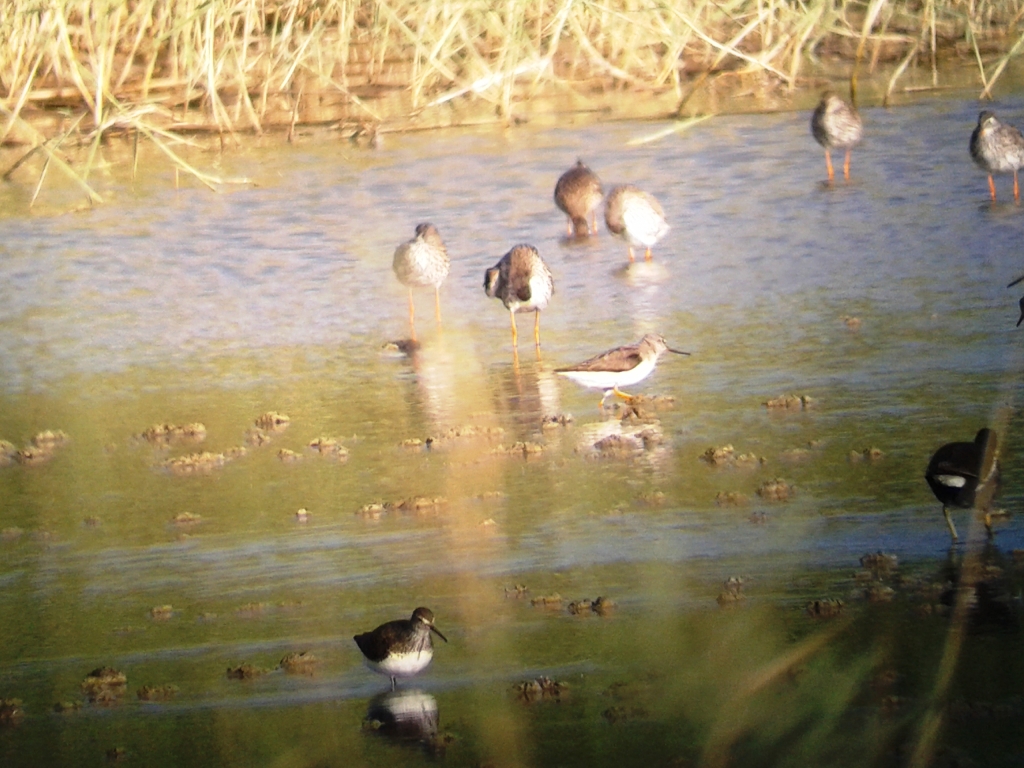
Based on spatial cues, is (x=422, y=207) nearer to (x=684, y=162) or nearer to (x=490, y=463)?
(x=684, y=162)

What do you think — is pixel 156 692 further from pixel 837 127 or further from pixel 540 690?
pixel 837 127

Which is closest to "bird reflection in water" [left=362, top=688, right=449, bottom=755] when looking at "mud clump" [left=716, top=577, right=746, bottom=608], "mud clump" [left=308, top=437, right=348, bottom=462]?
"mud clump" [left=716, top=577, right=746, bottom=608]

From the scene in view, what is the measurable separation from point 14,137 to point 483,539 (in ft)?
39.2

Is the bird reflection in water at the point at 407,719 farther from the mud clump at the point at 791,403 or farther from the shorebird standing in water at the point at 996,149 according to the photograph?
the shorebird standing in water at the point at 996,149

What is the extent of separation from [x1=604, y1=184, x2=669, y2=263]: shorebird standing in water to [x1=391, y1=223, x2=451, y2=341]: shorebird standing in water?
4.50ft

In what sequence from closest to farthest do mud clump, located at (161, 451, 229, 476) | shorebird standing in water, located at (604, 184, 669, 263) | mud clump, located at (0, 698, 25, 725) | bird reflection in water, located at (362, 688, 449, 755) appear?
bird reflection in water, located at (362, 688, 449, 755), mud clump, located at (0, 698, 25, 725), mud clump, located at (161, 451, 229, 476), shorebird standing in water, located at (604, 184, 669, 263)

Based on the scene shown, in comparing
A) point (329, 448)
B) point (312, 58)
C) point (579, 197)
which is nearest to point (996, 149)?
point (579, 197)

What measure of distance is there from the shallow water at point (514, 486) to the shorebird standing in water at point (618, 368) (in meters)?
0.17

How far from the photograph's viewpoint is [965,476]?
18.9 ft

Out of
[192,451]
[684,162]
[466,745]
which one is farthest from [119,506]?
[684,162]

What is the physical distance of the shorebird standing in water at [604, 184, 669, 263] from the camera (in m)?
11.2

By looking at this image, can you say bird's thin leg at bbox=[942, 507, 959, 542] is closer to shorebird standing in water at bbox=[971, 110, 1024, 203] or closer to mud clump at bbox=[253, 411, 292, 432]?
mud clump at bbox=[253, 411, 292, 432]

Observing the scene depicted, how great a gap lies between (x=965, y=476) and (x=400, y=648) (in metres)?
2.06

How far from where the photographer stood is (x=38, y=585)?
6176mm
